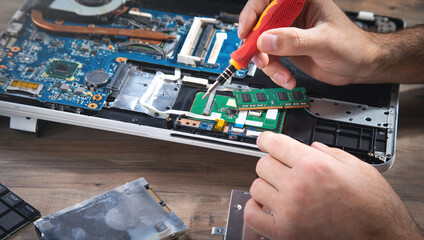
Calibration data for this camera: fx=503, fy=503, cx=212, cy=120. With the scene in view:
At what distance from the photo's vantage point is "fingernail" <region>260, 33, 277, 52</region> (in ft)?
6.05

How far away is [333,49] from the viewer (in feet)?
6.81

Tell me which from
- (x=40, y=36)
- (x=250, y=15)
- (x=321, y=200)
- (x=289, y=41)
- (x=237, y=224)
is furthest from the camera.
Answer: (x=40, y=36)

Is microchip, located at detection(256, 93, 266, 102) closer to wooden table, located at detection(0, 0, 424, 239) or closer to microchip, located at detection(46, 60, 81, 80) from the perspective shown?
wooden table, located at detection(0, 0, 424, 239)

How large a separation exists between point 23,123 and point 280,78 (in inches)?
44.0

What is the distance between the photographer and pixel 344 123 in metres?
2.09

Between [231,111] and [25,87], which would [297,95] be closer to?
[231,111]

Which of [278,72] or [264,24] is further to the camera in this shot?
[278,72]

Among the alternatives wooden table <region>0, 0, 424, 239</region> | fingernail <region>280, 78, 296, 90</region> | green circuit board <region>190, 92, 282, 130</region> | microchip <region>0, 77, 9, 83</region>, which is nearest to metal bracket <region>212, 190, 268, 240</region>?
wooden table <region>0, 0, 424, 239</region>

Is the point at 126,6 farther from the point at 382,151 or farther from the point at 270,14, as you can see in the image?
the point at 382,151

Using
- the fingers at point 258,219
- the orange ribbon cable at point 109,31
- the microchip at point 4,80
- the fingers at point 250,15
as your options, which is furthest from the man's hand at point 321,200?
the microchip at point 4,80

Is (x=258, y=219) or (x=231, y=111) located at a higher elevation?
(x=231, y=111)

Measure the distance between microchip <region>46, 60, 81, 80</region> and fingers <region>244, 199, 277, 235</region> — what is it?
1.07 metres

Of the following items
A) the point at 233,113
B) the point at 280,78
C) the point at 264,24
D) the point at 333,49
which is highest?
the point at 264,24

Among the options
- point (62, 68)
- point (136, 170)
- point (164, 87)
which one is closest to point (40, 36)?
point (62, 68)
